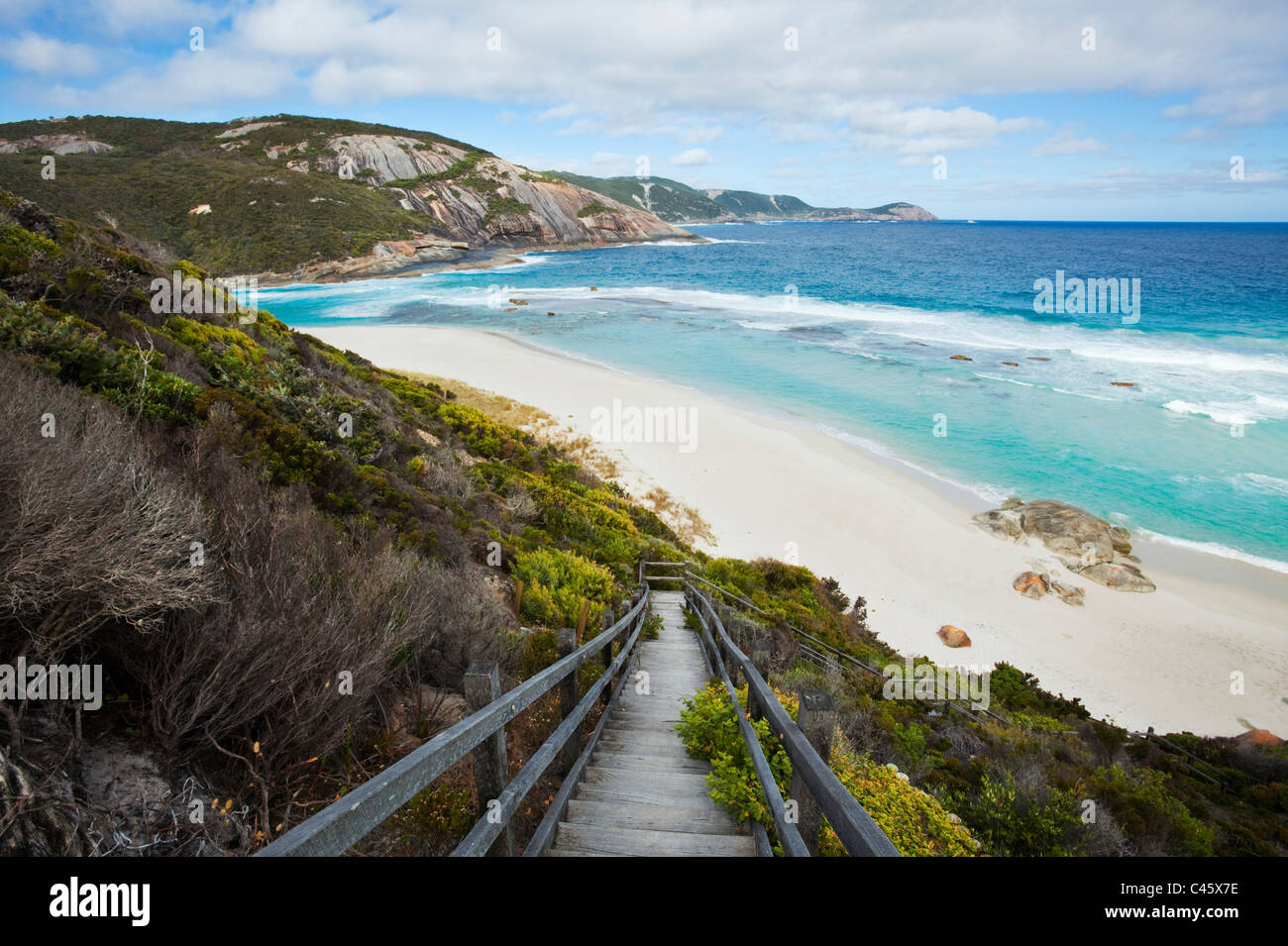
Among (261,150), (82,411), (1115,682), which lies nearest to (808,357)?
(1115,682)

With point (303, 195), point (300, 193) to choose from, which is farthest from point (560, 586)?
point (300, 193)

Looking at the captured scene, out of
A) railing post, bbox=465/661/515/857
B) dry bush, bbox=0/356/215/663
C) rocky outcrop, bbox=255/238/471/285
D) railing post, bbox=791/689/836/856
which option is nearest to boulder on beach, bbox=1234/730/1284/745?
railing post, bbox=791/689/836/856

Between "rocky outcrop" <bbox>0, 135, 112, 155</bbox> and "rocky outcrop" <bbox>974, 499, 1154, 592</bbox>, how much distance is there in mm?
135717

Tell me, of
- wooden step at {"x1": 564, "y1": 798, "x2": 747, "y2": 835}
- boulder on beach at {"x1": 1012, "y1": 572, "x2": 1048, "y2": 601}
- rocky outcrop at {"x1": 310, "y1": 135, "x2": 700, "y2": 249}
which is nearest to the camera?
wooden step at {"x1": 564, "y1": 798, "x2": 747, "y2": 835}

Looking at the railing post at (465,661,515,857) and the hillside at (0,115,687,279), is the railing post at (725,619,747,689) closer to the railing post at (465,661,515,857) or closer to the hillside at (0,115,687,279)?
the railing post at (465,661,515,857)

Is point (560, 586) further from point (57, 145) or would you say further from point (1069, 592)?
point (57, 145)

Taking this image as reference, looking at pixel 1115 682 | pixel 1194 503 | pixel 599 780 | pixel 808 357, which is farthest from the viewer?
pixel 808 357

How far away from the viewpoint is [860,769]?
16.3 feet

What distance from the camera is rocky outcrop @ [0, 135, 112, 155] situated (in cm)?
9019

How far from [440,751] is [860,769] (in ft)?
14.0

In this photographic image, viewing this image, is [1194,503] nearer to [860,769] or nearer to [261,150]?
[860,769]

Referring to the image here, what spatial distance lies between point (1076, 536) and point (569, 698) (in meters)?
18.1

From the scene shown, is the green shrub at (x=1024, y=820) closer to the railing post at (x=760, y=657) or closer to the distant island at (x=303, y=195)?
the railing post at (x=760, y=657)
